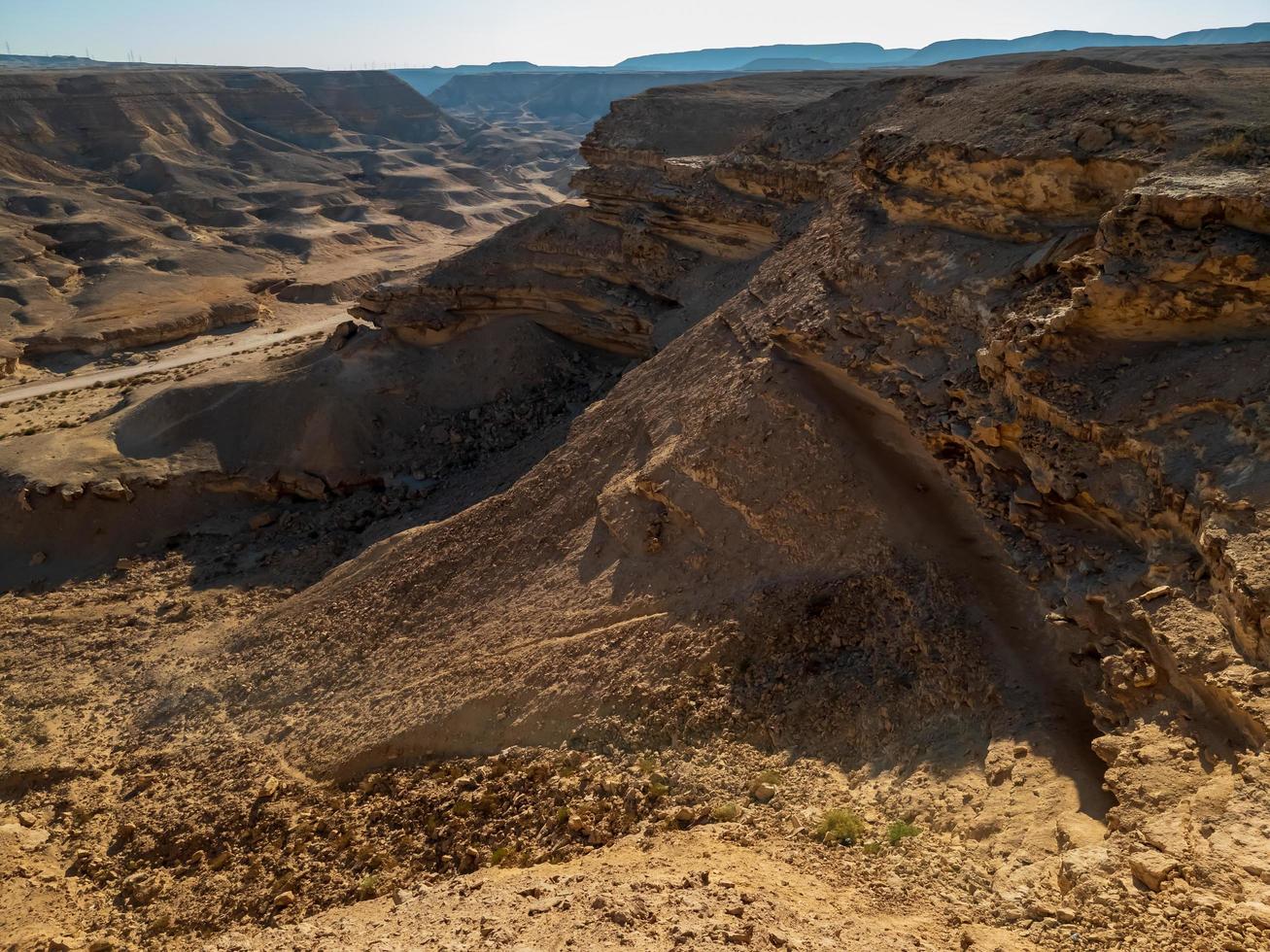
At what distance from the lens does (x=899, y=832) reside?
766 centimetres

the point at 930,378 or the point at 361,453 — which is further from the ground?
the point at 930,378

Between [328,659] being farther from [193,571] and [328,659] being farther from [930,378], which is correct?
[930,378]

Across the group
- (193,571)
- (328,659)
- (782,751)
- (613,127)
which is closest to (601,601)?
(782,751)

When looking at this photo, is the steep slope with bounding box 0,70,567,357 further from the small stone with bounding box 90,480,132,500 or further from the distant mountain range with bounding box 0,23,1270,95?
the distant mountain range with bounding box 0,23,1270,95

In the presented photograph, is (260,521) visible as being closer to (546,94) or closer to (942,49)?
(546,94)

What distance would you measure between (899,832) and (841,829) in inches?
21.3

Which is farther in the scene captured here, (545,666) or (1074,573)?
(545,666)

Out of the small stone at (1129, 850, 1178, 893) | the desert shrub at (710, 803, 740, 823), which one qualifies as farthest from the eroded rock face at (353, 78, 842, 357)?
the small stone at (1129, 850, 1178, 893)

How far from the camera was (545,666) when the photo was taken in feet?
39.7

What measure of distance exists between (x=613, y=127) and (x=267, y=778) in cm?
1968

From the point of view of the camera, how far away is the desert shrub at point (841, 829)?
7.86m

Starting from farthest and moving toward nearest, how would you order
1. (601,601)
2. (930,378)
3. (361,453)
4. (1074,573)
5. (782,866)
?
(361,453)
(601,601)
(930,378)
(1074,573)
(782,866)

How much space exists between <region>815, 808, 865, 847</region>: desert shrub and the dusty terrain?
33mm

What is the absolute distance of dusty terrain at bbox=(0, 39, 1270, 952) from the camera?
696 centimetres
